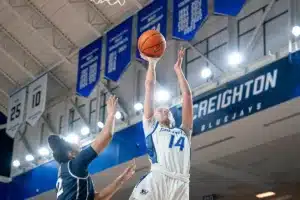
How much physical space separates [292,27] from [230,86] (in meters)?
1.73

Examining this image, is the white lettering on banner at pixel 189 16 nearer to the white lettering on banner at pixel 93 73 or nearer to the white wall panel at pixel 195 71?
the white wall panel at pixel 195 71

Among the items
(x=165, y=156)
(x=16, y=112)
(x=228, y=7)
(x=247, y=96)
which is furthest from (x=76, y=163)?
(x=16, y=112)

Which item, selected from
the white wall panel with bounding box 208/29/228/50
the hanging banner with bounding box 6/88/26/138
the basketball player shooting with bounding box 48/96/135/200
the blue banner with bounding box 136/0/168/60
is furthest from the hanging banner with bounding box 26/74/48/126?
the basketball player shooting with bounding box 48/96/135/200

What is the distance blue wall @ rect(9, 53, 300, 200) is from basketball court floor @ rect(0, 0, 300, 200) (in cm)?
2

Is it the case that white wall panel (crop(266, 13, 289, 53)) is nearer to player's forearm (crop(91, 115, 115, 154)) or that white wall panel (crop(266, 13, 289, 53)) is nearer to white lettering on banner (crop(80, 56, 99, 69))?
white lettering on banner (crop(80, 56, 99, 69))

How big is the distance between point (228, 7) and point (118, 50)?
4514 mm

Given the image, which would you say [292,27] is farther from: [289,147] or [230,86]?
[289,147]

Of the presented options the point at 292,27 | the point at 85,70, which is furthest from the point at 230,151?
the point at 85,70

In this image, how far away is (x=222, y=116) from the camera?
44.3 ft

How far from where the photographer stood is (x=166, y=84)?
17.0 m

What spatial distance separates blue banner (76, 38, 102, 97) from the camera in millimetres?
18141

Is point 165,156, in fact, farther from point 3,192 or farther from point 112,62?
point 3,192

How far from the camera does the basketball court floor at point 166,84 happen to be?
1334 centimetres

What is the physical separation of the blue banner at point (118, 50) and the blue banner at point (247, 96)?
3.16m
